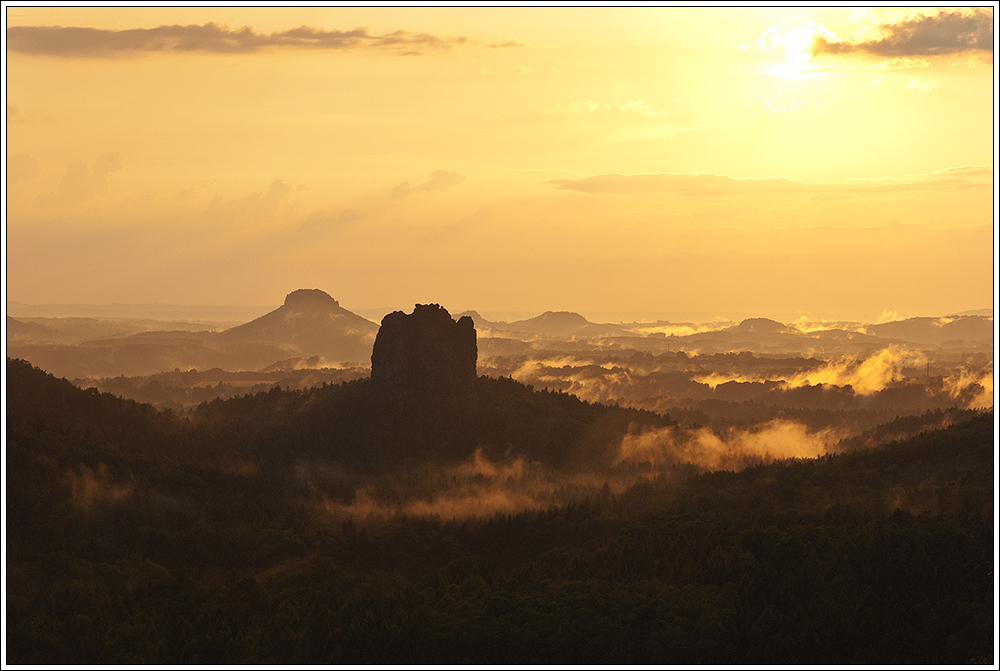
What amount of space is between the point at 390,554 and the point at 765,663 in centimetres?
7336

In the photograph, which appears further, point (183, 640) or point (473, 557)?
point (473, 557)

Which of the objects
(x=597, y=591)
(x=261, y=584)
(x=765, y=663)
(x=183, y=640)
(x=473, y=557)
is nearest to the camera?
(x=765, y=663)

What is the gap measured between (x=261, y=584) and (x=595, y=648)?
167 feet

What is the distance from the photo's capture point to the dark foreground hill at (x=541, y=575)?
12306 cm

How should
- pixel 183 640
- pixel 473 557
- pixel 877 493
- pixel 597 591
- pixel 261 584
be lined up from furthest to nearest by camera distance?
1. pixel 473 557
2. pixel 877 493
3. pixel 261 584
4. pixel 597 591
5. pixel 183 640

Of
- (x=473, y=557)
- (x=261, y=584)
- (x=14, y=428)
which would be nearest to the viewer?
(x=261, y=584)

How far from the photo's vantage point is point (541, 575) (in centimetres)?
15050

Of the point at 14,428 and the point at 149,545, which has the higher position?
the point at 14,428

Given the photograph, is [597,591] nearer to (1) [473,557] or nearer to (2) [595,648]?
(2) [595,648]

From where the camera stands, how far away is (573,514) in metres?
197

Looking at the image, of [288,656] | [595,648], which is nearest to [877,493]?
[595,648]

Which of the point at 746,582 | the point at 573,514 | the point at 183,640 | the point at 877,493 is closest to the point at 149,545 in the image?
the point at 183,640

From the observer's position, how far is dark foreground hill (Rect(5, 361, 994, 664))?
123062 mm

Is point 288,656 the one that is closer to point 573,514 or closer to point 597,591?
point 597,591
